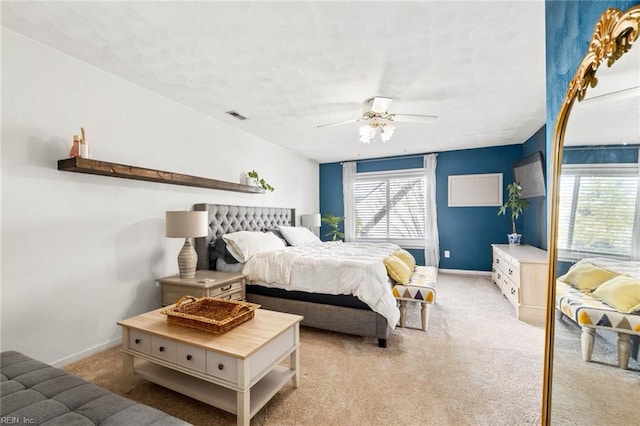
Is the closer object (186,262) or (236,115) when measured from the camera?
(186,262)

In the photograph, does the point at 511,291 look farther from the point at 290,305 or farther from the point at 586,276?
the point at 586,276

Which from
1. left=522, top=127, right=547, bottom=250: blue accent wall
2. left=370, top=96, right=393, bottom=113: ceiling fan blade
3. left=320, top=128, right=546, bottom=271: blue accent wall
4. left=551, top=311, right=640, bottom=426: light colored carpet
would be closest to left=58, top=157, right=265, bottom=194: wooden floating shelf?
left=370, top=96, right=393, bottom=113: ceiling fan blade

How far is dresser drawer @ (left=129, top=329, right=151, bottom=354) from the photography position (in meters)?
1.80

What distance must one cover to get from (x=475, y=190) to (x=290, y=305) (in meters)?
4.54

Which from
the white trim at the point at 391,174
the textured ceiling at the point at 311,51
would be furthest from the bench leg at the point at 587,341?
the white trim at the point at 391,174

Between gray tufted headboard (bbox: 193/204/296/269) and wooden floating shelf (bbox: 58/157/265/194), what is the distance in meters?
0.31

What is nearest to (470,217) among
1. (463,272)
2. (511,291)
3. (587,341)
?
(463,272)

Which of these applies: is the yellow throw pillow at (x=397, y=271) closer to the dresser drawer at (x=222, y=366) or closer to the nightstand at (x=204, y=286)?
the nightstand at (x=204, y=286)

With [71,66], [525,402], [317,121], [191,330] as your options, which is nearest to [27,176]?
[71,66]

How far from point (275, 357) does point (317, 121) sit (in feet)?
9.99

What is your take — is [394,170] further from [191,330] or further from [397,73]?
[191,330]

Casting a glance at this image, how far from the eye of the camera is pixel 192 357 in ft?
5.36

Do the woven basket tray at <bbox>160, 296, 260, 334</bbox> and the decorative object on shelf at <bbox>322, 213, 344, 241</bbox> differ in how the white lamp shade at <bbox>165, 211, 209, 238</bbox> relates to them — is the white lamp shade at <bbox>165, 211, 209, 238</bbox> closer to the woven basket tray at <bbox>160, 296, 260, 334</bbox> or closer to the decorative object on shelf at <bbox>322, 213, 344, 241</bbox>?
the woven basket tray at <bbox>160, 296, 260, 334</bbox>

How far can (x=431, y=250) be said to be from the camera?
19.0 feet
